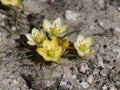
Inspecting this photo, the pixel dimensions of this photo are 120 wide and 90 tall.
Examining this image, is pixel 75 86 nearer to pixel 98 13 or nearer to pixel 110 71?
pixel 110 71

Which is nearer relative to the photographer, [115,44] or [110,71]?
[110,71]

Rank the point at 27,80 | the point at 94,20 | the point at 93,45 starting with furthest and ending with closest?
the point at 94,20, the point at 93,45, the point at 27,80

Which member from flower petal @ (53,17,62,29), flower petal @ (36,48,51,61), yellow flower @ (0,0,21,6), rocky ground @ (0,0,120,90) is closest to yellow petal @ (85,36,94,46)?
rocky ground @ (0,0,120,90)

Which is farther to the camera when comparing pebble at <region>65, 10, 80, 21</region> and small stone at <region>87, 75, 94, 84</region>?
pebble at <region>65, 10, 80, 21</region>

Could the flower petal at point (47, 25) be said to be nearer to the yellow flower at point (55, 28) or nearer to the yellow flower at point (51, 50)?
the yellow flower at point (55, 28)

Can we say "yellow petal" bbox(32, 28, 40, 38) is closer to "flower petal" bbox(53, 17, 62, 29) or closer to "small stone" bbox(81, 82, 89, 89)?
"flower petal" bbox(53, 17, 62, 29)

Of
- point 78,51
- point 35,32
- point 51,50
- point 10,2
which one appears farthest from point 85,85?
point 10,2

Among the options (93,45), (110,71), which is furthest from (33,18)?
(110,71)
